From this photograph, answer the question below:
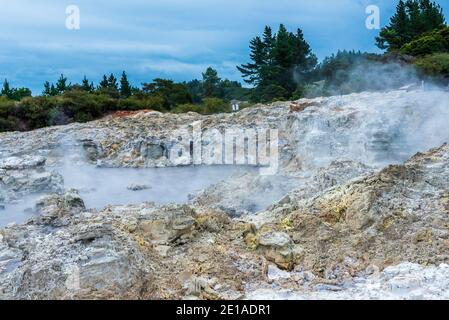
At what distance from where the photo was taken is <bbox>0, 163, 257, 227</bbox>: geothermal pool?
32.0ft

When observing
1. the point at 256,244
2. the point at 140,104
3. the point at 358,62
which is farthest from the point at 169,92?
the point at 256,244

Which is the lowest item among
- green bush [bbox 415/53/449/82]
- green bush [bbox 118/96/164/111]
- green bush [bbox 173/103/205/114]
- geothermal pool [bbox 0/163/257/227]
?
geothermal pool [bbox 0/163/257/227]

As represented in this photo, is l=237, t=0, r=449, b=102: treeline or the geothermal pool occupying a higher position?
l=237, t=0, r=449, b=102: treeline

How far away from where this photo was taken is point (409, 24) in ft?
95.8

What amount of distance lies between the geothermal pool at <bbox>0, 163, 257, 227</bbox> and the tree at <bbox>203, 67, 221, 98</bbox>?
17.9 m

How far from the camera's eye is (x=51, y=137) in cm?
1656

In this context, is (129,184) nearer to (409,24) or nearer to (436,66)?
(436,66)

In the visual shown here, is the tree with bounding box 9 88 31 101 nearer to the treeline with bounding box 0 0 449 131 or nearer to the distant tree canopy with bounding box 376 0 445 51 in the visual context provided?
the treeline with bounding box 0 0 449 131

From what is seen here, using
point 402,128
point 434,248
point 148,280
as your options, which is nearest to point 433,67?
point 402,128

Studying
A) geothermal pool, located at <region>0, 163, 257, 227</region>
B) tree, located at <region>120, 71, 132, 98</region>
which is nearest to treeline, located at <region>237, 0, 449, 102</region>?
tree, located at <region>120, 71, 132, 98</region>

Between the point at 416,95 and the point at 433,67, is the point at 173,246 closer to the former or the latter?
the point at 416,95

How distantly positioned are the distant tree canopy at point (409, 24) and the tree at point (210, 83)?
8919 millimetres

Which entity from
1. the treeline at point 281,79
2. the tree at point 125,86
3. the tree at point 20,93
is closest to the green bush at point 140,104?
the treeline at point 281,79

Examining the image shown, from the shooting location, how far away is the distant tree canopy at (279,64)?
26.3m
